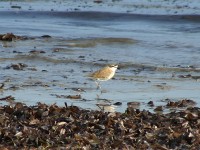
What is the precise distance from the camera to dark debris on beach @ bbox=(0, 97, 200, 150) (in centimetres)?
694

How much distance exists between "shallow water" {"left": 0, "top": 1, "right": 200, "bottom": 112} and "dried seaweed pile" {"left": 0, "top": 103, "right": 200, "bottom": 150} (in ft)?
3.98

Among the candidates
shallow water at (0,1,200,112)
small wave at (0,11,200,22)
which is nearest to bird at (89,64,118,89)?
shallow water at (0,1,200,112)

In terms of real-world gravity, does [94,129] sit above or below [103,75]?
above

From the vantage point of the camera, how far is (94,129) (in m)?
7.45

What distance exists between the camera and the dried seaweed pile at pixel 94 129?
6.95m

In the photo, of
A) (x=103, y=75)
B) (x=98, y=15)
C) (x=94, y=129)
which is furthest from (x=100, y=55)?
(x=98, y=15)

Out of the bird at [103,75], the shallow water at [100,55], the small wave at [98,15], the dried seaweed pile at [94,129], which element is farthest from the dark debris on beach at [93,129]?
the small wave at [98,15]

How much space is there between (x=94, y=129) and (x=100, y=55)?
286 inches

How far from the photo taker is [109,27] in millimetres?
20406

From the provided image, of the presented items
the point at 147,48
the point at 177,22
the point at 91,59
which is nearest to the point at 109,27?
the point at 177,22

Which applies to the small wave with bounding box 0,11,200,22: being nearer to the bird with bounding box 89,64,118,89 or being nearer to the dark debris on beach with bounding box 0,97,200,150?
the bird with bounding box 89,64,118,89

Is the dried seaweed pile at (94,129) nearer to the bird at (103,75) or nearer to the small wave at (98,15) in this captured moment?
the bird at (103,75)

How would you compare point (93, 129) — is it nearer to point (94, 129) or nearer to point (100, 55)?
point (94, 129)

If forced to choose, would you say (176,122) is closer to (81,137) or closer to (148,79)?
(81,137)
